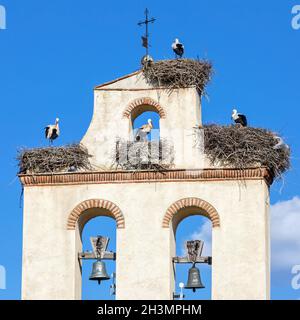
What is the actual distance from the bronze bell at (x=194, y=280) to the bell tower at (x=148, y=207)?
0.33 metres

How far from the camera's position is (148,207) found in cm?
3284

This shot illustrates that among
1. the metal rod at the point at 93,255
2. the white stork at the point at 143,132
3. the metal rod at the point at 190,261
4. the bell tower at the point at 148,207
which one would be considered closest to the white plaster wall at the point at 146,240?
the bell tower at the point at 148,207

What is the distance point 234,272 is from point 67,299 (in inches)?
106

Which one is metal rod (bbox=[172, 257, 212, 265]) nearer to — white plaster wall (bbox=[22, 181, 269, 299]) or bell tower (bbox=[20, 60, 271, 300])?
bell tower (bbox=[20, 60, 271, 300])

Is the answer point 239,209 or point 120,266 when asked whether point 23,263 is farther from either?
point 239,209

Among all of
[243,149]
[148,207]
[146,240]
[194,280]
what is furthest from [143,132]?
[194,280]

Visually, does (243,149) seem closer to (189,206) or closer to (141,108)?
(189,206)

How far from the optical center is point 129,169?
109ft

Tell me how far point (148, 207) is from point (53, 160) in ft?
5.95

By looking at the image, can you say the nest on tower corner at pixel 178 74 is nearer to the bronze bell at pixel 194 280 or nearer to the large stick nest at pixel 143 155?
the large stick nest at pixel 143 155

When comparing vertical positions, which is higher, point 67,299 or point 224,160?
point 224,160
